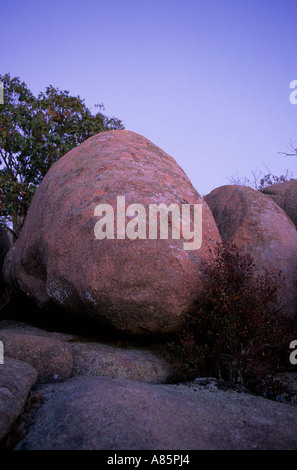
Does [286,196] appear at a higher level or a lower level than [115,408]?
higher

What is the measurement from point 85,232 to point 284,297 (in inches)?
128

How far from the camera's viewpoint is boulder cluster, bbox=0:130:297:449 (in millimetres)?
2621

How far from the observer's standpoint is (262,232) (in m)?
6.25

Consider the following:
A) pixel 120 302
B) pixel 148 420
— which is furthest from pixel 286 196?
pixel 148 420

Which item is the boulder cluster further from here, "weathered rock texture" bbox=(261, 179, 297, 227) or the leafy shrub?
"weathered rock texture" bbox=(261, 179, 297, 227)

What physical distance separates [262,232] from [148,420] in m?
4.39

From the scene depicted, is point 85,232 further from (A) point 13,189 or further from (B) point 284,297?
(A) point 13,189

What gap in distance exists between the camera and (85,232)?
4.66 metres

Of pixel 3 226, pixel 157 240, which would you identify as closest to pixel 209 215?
pixel 157 240

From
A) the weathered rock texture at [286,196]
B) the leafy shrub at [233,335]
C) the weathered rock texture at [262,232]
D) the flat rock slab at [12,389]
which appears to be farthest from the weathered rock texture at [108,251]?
the weathered rock texture at [286,196]

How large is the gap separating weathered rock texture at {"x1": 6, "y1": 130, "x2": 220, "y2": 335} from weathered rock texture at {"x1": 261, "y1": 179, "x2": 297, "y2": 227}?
3460 mm

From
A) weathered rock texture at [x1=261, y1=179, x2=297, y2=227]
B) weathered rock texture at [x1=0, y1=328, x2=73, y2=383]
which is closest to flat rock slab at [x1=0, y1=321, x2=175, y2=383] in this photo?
weathered rock texture at [x1=0, y1=328, x2=73, y2=383]

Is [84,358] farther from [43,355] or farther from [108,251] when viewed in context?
[108,251]

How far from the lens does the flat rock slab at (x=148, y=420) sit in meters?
2.35
